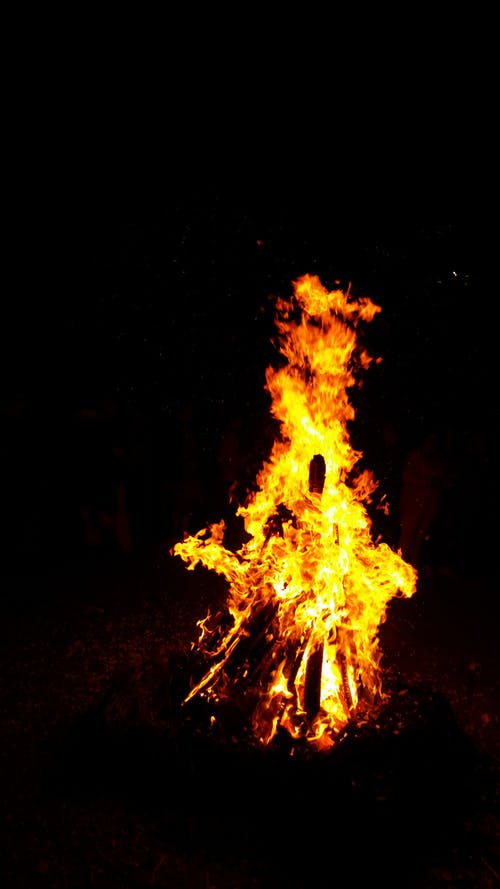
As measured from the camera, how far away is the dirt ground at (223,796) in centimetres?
340

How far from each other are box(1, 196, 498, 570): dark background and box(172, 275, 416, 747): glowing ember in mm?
2509

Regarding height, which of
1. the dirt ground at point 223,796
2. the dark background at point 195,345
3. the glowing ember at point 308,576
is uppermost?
the dark background at point 195,345

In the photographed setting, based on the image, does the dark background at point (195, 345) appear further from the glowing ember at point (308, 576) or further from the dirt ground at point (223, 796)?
the dirt ground at point (223, 796)

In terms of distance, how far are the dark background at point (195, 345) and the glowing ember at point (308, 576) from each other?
8.23ft

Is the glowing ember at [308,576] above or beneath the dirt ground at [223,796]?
above

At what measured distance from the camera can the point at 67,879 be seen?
3348 mm

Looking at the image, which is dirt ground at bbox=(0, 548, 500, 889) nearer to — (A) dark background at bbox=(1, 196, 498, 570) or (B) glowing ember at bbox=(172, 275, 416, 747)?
(B) glowing ember at bbox=(172, 275, 416, 747)

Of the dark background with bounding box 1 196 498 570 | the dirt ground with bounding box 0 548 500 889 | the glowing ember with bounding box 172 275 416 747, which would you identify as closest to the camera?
the dirt ground with bounding box 0 548 500 889

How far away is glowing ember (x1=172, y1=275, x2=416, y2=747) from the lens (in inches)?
160

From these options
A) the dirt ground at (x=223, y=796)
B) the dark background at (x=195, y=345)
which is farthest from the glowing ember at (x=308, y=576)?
the dark background at (x=195, y=345)

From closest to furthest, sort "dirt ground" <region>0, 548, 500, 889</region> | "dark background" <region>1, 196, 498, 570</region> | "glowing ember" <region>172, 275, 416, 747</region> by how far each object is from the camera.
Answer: "dirt ground" <region>0, 548, 500, 889</region>
"glowing ember" <region>172, 275, 416, 747</region>
"dark background" <region>1, 196, 498, 570</region>

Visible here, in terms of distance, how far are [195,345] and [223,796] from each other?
17.7 ft

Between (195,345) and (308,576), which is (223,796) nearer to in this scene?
(308,576)

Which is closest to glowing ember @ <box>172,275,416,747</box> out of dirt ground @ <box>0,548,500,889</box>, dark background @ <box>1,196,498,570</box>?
dirt ground @ <box>0,548,500,889</box>
